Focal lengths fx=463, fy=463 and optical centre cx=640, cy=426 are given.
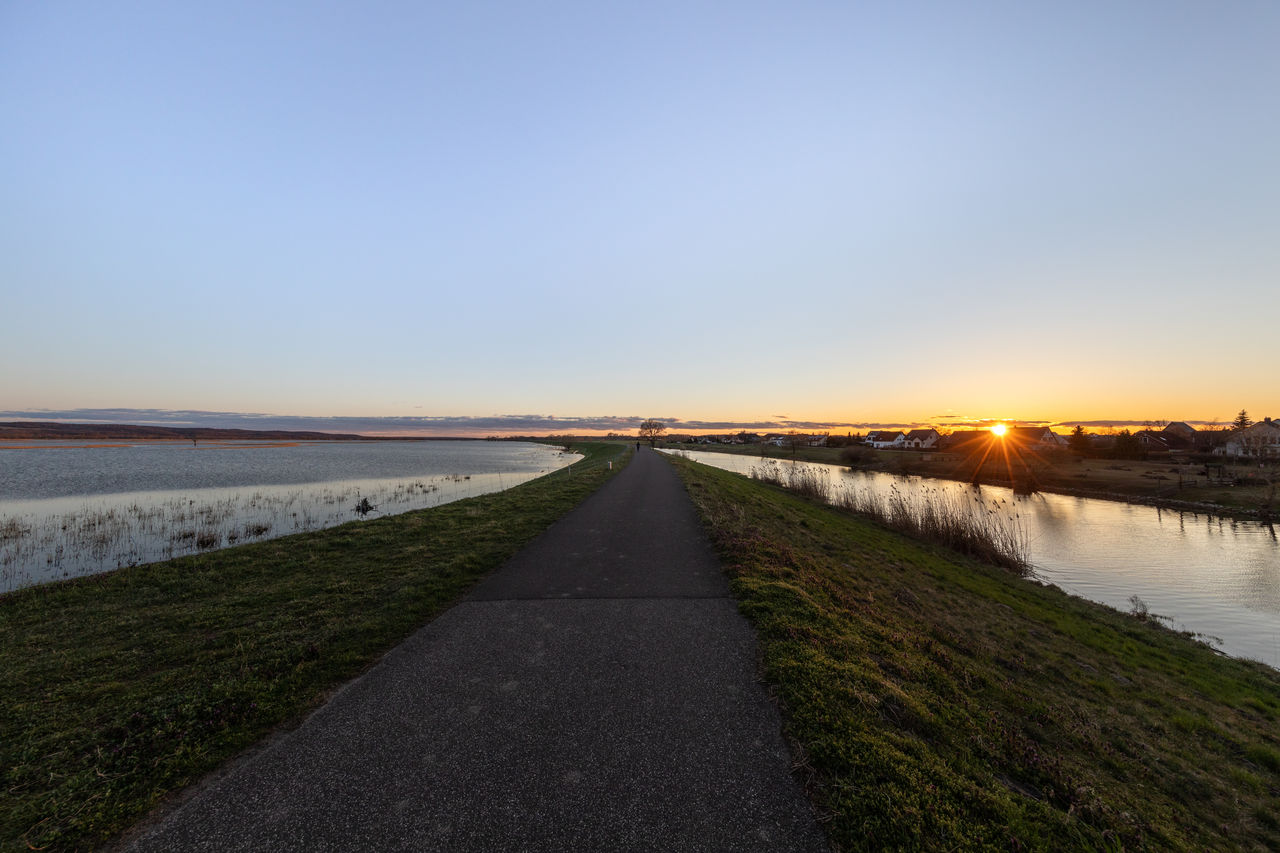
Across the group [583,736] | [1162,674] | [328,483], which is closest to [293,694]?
[583,736]

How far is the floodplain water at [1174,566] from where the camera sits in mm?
13992

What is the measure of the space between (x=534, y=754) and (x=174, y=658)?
5.66 metres

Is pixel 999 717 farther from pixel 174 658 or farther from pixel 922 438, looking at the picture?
pixel 922 438

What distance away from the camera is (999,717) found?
6180 mm

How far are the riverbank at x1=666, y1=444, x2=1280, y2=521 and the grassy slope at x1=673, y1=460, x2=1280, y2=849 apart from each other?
3013 centimetres

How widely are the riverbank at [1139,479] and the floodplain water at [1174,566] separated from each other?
2.52 m

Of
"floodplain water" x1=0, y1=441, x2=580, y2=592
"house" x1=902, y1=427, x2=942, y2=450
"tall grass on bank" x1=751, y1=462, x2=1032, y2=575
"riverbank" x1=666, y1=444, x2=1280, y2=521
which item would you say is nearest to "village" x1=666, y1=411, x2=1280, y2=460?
"house" x1=902, y1=427, x2=942, y2=450

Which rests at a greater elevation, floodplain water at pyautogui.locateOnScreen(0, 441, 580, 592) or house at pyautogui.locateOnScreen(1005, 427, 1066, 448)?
house at pyautogui.locateOnScreen(1005, 427, 1066, 448)

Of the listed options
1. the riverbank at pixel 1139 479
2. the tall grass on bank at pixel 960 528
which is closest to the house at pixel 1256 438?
the riverbank at pixel 1139 479

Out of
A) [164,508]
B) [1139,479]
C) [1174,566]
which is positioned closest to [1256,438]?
[1139,479]

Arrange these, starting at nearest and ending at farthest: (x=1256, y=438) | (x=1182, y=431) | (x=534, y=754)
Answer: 1. (x=534, y=754)
2. (x=1256, y=438)
3. (x=1182, y=431)

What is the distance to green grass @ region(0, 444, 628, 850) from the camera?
12.6 feet

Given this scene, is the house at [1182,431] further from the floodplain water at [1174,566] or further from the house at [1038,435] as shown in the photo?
the floodplain water at [1174,566]

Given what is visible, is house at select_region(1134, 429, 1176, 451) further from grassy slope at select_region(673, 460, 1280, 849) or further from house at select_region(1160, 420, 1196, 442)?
grassy slope at select_region(673, 460, 1280, 849)
